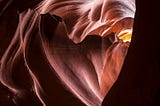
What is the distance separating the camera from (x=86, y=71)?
1.18m

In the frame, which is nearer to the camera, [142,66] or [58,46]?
[142,66]

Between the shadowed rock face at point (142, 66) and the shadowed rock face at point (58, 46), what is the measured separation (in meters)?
0.48

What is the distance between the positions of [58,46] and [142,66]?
66 centimetres

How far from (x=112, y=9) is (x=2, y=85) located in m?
0.49

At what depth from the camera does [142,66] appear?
0.62m

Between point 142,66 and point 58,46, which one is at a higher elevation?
point 142,66

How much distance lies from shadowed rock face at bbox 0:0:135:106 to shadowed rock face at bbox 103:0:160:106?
19.1 inches

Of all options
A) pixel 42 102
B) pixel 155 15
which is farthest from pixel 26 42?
pixel 155 15

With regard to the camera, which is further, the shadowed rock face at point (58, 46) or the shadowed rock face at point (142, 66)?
the shadowed rock face at point (58, 46)

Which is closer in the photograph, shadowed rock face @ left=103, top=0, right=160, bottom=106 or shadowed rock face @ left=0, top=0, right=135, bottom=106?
shadowed rock face @ left=103, top=0, right=160, bottom=106

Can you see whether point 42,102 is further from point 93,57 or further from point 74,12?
point 74,12

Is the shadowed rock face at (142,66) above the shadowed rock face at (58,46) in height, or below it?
above

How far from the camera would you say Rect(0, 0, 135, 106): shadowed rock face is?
3.81ft

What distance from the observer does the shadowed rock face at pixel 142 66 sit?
587mm
